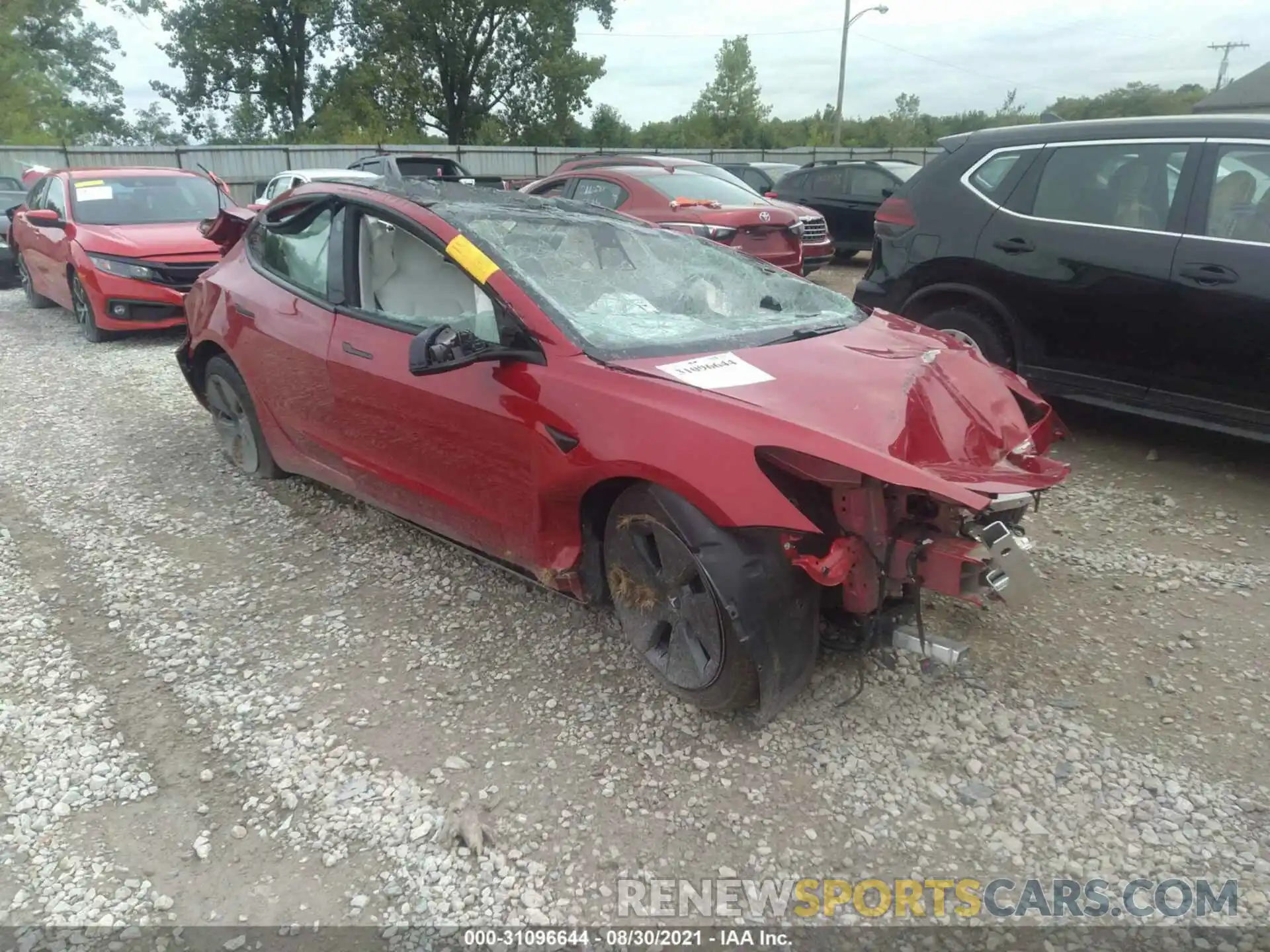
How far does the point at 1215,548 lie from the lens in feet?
13.1

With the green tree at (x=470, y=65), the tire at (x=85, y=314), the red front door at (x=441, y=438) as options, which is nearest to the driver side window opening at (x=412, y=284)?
the red front door at (x=441, y=438)

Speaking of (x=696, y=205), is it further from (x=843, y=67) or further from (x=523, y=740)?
(x=843, y=67)

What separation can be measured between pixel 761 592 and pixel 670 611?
424 millimetres

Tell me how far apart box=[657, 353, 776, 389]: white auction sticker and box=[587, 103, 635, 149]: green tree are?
1623 inches

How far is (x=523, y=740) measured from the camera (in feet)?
9.21

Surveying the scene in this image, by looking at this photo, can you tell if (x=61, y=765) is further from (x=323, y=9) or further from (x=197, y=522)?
(x=323, y=9)

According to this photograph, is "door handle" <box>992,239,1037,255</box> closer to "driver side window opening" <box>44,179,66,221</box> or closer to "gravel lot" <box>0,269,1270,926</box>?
"gravel lot" <box>0,269,1270,926</box>

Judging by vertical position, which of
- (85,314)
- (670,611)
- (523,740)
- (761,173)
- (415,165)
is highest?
(415,165)

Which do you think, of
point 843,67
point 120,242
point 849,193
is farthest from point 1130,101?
point 120,242

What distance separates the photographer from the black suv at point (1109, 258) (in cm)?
432

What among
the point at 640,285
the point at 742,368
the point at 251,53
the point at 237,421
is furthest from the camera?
the point at 251,53

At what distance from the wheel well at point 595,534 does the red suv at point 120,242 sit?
5.87 m

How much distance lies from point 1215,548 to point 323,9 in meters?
39.4

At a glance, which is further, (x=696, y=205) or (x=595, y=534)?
(x=696, y=205)
